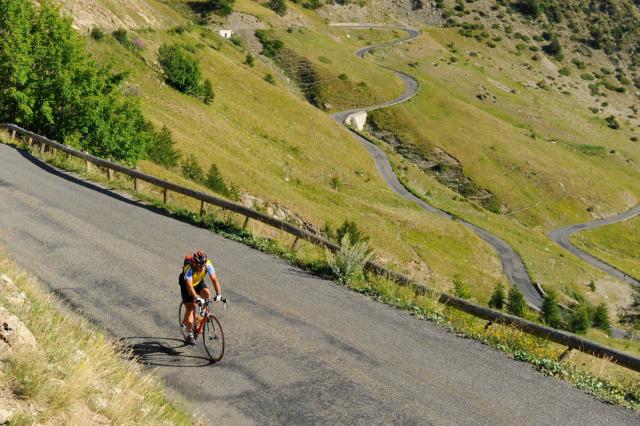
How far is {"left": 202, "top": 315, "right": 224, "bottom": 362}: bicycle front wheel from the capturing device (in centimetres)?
1068

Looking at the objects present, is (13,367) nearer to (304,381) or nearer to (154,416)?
(154,416)

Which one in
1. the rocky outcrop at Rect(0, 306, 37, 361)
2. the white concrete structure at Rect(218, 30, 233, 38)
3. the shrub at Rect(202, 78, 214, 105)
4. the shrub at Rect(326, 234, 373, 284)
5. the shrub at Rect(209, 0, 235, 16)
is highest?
the shrub at Rect(209, 0, 235, 16)

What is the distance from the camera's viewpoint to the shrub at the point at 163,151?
120 feet

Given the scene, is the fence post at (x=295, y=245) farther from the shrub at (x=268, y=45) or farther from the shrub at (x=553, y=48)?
the shrub at (x=553, y=48)

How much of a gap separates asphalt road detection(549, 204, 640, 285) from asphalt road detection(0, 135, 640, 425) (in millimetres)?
70188

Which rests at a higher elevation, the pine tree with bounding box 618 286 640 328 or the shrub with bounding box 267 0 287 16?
the shrub with bounding box 267 0 287 16

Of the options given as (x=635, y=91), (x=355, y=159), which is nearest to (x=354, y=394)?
(x=355, y=159)

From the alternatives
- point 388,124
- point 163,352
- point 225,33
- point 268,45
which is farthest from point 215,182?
point 268,45

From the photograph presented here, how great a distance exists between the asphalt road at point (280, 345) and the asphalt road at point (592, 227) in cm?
7019

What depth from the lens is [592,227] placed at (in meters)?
87.8

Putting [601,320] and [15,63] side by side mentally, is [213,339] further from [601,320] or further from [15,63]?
[601,320]

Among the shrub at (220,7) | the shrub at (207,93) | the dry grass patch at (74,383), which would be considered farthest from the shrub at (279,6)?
the dry grass patch at (74,383)

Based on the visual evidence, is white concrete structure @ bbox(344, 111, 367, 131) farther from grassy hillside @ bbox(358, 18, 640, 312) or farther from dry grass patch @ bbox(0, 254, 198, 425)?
dry grass patch @ bbox(0, 254, 198, 425)

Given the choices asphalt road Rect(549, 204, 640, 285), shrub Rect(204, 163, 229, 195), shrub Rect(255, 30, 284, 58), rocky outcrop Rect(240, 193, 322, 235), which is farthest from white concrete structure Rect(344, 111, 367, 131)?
shrub Rect(204, 163, 229, 195)
